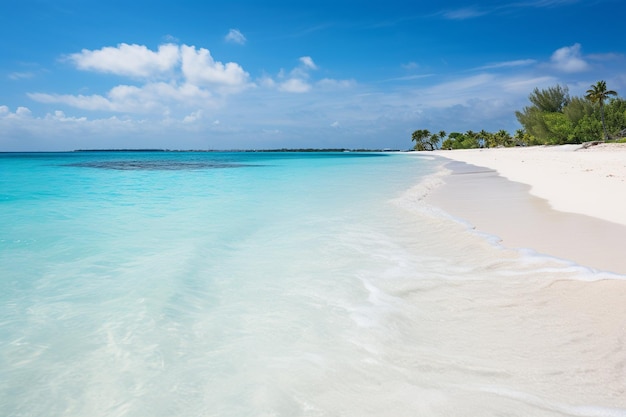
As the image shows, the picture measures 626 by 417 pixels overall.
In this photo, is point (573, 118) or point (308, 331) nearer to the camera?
point (308, 331)

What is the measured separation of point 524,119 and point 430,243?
270 feet

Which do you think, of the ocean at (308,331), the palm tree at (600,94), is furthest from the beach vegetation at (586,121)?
the ocean at (308,331)

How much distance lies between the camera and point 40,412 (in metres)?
2.54

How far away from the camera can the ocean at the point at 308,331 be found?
2.54 m

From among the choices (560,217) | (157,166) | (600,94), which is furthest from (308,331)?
(600,94)

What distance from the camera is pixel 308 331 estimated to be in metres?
3.57

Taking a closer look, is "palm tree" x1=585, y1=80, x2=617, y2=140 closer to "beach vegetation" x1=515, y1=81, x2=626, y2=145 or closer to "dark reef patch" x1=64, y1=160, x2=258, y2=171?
"beach vegetation" x1=515, y1=81, x2=626, y2=145

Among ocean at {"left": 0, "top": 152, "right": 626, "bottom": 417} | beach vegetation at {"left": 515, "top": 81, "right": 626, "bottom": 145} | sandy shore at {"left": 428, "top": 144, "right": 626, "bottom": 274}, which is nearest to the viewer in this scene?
ocean at {"left": 0, "top": 152, "right": 626, "bottom": 417}

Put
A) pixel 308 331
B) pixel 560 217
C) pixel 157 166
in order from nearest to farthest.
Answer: pixel 308 331 → pixel 560 217 → pixel 157 166

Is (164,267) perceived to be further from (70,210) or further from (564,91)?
(564,91)

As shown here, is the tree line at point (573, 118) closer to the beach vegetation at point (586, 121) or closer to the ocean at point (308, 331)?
the beach vegetation at point (586, 121)

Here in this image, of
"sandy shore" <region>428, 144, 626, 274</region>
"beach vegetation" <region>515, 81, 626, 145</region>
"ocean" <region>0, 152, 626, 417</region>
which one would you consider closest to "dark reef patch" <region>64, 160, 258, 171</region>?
"sandy shore" <region>428, 144, 626, 274</region>

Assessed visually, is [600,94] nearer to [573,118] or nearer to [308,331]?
[573,118]

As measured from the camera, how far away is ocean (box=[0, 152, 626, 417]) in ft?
8.34
